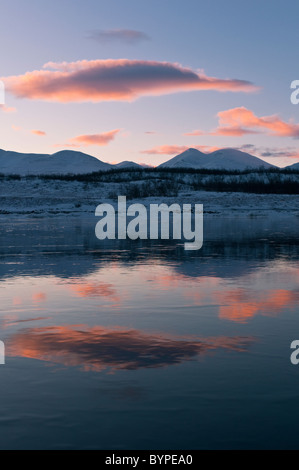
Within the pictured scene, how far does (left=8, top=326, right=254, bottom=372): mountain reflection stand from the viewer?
7.84 m

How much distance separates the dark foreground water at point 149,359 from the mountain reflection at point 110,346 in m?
0.02

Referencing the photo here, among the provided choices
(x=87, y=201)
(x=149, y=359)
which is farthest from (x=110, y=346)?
(x=87, y=201)

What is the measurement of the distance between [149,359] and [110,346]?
85cm

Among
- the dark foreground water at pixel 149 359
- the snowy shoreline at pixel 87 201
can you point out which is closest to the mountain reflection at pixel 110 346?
A: the dark foreground water at pixel 149 359

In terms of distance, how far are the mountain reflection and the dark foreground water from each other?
0.05ft

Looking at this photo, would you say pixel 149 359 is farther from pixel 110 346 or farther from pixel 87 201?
pixel 87 201

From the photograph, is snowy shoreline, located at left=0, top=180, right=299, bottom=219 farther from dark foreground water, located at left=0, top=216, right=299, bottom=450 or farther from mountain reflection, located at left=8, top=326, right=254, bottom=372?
mountain reflection, located at left=8, top=326, right=254, bottom=372

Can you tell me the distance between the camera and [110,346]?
28.2ft

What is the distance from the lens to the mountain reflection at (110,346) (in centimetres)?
784

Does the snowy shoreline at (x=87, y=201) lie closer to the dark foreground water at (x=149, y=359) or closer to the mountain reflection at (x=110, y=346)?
the dark foreground water at (x=149, y=359)

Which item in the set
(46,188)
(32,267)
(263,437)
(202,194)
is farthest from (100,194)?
(263,437)

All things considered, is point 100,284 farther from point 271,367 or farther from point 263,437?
point 263,437

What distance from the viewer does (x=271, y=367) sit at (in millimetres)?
7520

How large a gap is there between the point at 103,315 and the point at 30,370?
11.1 ft
